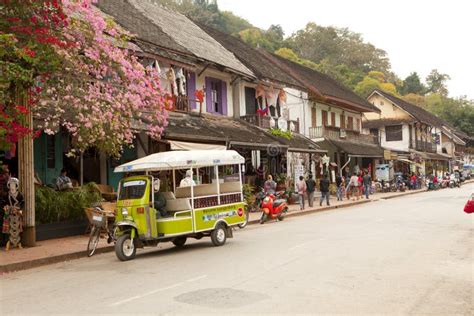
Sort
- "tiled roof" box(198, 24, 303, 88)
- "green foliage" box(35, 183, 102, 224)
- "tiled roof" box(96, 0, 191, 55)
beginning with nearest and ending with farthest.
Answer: "green foliage" box(35, 183, 102, 224) → "tiled roof" box(96, 0, 191, 55) → "tiled roof" box(198, 24, 303, 88)

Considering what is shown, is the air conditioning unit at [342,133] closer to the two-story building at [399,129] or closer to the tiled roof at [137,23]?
the two-story building at [399,129]

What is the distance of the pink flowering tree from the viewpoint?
12.2 meters

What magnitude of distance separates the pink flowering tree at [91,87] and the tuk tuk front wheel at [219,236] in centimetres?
341

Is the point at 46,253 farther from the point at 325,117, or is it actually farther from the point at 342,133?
the point at 342,133

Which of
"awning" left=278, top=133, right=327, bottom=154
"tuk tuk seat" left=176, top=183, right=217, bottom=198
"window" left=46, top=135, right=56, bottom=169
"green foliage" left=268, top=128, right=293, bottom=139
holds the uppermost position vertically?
"green foliage" left=268, top=128, right=293, bottom=139

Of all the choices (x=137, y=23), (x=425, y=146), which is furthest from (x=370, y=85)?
(x=137, y=23)

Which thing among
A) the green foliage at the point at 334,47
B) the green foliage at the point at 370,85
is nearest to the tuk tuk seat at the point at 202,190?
the green foliage at the point at 370,85

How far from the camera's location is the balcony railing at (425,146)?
2288 inches

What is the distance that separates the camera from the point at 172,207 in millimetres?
Answer: 12422

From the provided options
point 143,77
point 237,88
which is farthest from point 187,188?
point 237,88

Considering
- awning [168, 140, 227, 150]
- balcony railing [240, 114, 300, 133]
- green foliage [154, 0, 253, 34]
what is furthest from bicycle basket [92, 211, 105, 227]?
green foliage [154, 0, 253, 34]

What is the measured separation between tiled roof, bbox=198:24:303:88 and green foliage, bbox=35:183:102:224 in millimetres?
15128

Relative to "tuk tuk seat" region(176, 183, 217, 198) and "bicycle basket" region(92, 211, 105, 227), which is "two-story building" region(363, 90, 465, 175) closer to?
"tuk tuk seat" region(176, 183, 217, 198)

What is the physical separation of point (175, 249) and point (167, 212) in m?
1.12
